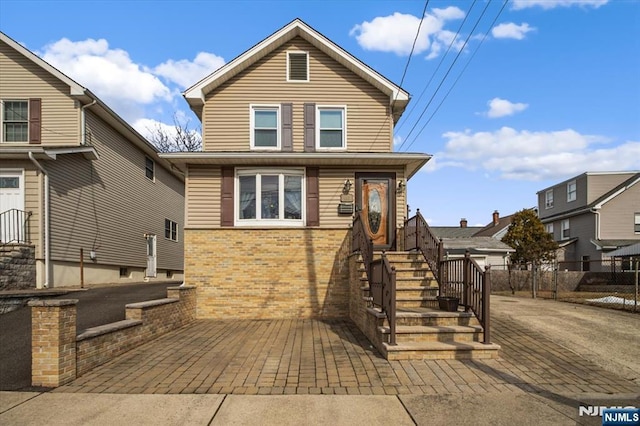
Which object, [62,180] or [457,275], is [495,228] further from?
[62,180]

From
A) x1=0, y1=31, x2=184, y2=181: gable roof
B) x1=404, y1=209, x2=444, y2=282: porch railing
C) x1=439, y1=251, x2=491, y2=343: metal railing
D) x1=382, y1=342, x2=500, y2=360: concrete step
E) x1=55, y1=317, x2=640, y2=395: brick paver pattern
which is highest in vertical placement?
x1=0, y1=31, x2=184, y2=181: gable roof

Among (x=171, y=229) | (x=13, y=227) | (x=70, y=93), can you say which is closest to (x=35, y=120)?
(x=70, y=93)

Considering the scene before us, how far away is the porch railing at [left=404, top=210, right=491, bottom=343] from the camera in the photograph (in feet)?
21.8

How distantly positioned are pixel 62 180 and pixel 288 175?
8025 millimetres

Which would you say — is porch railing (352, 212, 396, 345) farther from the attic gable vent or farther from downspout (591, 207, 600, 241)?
downspout (591, 207, 600, 241)

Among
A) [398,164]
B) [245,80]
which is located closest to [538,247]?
[398,164]

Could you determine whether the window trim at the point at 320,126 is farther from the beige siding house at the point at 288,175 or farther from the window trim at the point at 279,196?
the window trim at the point at 279,196

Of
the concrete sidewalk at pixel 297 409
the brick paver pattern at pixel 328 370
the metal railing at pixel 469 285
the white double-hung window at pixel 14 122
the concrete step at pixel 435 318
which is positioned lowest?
the brick paver pattern at pixel 328 370

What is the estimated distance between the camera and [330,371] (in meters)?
5.80

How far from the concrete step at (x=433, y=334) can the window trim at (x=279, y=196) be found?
16.6 feet

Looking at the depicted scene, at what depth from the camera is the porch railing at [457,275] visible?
21.8 ft

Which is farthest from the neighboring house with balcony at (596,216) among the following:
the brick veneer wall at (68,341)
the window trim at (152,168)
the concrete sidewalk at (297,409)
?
the brick veneer wall at (68,341)
